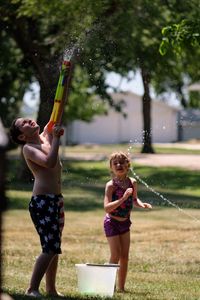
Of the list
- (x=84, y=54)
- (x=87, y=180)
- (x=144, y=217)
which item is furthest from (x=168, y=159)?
(x=84, y=54)

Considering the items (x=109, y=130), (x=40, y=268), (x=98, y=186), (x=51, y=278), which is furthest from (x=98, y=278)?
(x=109, y=130)

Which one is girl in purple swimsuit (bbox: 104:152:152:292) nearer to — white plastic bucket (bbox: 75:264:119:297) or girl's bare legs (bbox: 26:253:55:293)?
white plastic bucket (bbox: 75:264:119:297)

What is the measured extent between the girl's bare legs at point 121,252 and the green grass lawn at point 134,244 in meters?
0.14

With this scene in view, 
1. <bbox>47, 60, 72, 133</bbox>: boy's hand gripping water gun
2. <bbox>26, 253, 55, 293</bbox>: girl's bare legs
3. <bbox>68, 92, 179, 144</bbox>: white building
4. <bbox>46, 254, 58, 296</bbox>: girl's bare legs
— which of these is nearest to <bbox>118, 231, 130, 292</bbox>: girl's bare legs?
<bbox>46, 254, 58, 296</bbox>: girl's bare legs

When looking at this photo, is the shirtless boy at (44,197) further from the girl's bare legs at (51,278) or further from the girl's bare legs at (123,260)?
the girl's bare legs at (123,260)

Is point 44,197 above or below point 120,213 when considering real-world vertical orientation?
above

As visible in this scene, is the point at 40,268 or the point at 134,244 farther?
the point at 134,244

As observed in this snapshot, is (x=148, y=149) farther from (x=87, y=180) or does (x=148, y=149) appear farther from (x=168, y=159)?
(x=87, y=180)

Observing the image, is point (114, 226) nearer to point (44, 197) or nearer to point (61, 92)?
point (44, 197)

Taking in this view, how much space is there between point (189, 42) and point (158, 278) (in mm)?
3435

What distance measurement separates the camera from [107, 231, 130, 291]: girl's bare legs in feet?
22.7

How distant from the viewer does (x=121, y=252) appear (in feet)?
22.9

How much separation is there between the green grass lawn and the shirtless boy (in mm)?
245

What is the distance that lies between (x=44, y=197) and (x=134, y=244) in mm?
4646
